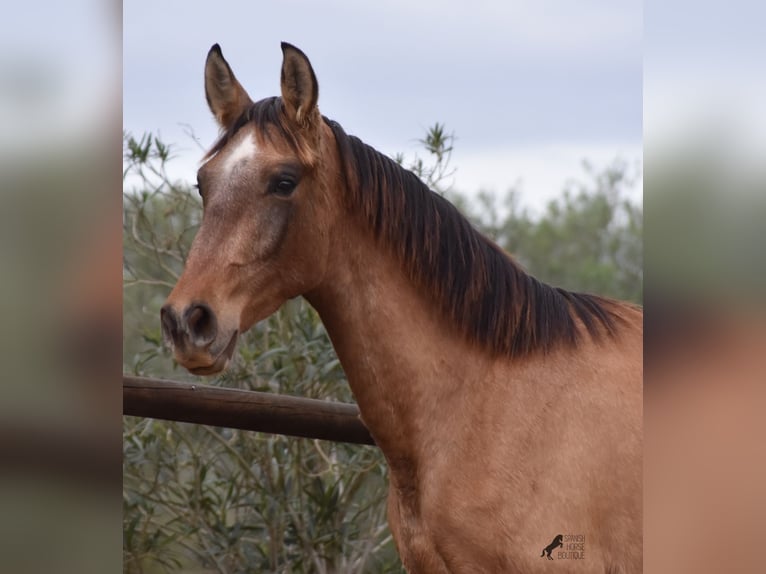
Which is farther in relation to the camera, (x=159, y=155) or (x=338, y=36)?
(x=159, y=155)

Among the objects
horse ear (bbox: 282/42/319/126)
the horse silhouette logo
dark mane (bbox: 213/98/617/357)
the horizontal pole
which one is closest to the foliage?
the horizontal pole

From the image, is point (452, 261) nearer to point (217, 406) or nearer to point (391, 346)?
point (391, 346)

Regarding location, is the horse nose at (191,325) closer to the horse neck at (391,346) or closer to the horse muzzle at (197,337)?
the horse muzzle at (197,337)

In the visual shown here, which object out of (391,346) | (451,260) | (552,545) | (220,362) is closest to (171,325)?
(220,362)

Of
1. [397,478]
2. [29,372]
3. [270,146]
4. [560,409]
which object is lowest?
[397,478]

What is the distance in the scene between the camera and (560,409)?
1685mm

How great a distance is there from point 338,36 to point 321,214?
2.20 feet

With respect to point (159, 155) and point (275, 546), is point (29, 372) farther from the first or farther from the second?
point (275, 546)

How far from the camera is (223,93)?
1638 millimetres

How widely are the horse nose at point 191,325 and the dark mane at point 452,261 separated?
1.25 ft

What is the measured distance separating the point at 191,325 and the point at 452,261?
56 centimetres

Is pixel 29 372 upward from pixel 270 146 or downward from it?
downward

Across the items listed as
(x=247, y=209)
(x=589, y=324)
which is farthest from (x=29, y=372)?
(x=589, y=324)

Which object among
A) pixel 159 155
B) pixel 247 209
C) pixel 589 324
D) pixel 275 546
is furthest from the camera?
pixel 275 546
